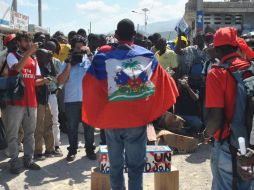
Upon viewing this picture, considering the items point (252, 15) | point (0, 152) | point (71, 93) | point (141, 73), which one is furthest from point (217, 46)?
point (252, 15)

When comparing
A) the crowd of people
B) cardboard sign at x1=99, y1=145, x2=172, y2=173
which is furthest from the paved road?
cardboard sign at x1=99, y1=145, x2=172, y2=173

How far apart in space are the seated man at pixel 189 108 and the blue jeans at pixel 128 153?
3887 millimetres

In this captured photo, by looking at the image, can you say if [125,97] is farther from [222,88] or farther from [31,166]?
[31,166]

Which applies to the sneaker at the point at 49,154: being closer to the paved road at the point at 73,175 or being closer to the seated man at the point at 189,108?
the paved road at the point at 73,175

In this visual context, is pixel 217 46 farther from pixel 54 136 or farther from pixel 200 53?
pixel 200 53

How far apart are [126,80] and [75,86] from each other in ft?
8.94

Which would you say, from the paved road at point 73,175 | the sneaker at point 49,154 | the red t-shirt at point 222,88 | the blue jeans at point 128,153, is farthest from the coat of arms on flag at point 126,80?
the sneaker at point 49,154

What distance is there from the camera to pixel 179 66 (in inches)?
330

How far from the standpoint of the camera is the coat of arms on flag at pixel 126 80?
151 inches

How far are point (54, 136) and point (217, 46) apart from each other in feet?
13.9

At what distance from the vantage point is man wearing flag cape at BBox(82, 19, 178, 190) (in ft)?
12.6

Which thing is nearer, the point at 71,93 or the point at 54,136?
the point at 71,93

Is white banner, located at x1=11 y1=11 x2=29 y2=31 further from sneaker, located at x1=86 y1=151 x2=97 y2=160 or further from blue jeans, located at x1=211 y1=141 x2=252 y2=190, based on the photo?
blue jeans, located at x1=211 y1=141 x2=252 y2=190

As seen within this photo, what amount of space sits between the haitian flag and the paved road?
1.69 metres
